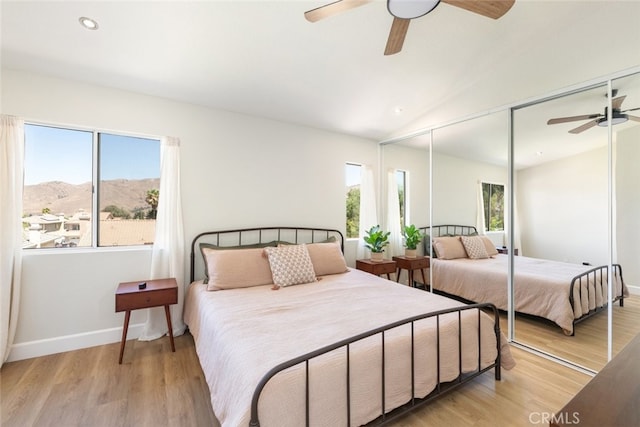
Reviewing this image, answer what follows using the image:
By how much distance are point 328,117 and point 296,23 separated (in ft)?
5.02

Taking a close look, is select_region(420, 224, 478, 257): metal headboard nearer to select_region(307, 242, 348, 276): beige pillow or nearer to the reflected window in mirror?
the reflected window in mirror

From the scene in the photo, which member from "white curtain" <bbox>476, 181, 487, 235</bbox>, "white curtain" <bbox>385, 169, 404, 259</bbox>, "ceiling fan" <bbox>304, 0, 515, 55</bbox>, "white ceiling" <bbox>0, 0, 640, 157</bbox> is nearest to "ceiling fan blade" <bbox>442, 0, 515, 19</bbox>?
"ceiling fan" <bbox>304, 0, 515, 55</bbox>

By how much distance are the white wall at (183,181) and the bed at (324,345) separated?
727 millimetres

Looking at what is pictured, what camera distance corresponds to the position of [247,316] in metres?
1.90

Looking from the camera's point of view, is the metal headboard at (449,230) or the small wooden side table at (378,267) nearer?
the metal headboard at (449,230)

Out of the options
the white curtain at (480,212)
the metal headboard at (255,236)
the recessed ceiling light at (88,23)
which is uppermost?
the recessed ceiling light at (88,23)

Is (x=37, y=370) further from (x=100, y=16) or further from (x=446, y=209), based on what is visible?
(x=446, y=209)

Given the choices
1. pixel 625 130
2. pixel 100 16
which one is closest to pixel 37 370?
pixel 100 16

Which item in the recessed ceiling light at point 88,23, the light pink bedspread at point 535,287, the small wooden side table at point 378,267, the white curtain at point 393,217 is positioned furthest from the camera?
the white curtain at point 393,217

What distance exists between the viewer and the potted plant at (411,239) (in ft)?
13.0

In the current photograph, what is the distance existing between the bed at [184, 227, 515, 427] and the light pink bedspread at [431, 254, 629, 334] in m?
1.02

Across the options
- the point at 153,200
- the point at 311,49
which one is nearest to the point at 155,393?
the point at 153,200

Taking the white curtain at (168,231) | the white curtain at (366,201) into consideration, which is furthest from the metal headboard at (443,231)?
the white curtain at (168,231)

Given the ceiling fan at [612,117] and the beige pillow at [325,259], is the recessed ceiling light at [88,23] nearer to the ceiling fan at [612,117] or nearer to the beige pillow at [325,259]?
the beige pillow at [325,259]
